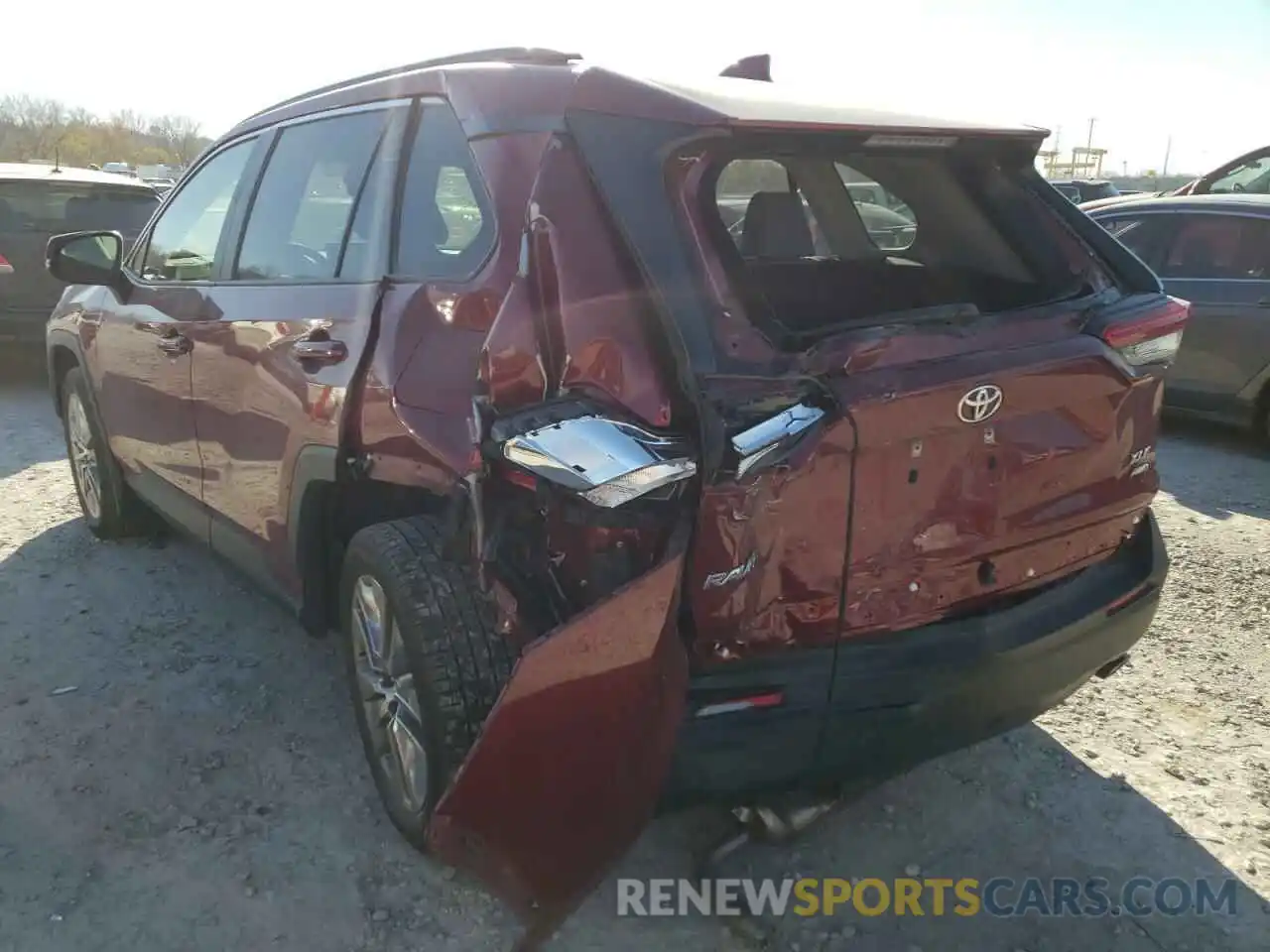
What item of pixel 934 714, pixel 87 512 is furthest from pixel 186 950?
pixel 87 512

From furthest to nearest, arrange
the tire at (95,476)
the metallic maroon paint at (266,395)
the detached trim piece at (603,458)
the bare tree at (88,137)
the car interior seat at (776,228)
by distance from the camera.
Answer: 1. the bare tree at (88,137)
2. the tire at (95,476)
3. the car interior seat at (776,228)
4. the metallic maroon paint at (266,395)
5. the detached trim piece at (603,458)

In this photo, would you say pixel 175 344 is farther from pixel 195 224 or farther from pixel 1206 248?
pixel 1206 248

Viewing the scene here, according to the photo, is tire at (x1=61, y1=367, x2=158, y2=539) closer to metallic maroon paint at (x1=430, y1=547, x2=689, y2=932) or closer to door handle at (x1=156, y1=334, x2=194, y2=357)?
door handle at (x1=156, y1=334, x2=194, y2=357)

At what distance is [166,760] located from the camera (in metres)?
3.08

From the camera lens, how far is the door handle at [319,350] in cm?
266

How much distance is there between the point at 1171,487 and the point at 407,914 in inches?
186

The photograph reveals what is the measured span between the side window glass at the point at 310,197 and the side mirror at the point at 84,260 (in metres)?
1.05

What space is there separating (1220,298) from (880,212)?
3826 mm

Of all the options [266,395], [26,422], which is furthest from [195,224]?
[26,422]

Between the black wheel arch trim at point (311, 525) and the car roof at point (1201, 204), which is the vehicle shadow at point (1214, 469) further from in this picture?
the black wheel arch trim at point (311, 525)

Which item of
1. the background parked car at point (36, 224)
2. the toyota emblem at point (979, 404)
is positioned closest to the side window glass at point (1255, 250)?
the toyota emblem at point (979, 404)

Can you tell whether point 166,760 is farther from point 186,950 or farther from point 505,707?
point 505,707

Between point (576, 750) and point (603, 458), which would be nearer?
point (603, 458)

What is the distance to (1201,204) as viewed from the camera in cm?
657
